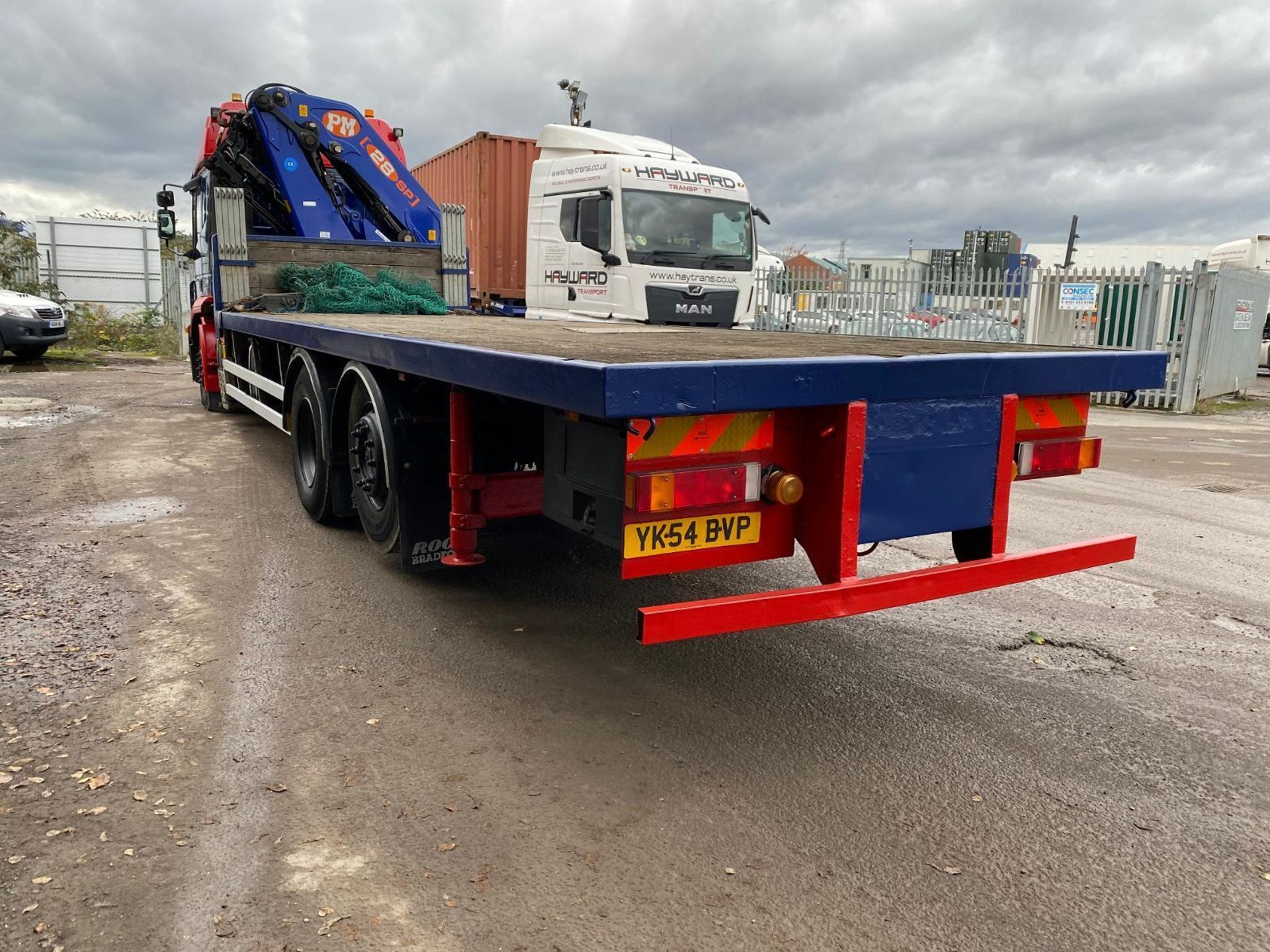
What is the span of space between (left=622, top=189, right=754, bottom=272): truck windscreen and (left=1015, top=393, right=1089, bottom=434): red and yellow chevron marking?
6.81 metres

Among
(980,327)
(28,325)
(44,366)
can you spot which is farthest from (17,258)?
(980,327)

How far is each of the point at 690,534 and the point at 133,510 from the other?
16.4 ft

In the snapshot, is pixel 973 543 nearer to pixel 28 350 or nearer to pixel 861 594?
pixel 861 594

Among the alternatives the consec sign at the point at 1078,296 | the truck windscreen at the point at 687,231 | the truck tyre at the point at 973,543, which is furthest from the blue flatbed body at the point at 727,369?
the consec sign at the point at 1078,296

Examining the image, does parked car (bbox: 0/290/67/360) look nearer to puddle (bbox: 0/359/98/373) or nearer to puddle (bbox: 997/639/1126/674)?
puddle (bbox: 0/359/98/373)

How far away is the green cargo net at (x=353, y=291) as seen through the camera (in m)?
8.20

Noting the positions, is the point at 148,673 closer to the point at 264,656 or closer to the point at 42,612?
the point at 264,656

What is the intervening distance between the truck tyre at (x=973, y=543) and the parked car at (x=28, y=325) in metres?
17.9

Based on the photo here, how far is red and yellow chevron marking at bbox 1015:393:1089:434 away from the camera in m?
3.58

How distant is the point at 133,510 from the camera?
643 cm

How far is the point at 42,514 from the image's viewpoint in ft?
20.6

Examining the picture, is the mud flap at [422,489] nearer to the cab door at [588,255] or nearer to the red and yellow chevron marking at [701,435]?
the red and yellow chevron marking at [701,435]

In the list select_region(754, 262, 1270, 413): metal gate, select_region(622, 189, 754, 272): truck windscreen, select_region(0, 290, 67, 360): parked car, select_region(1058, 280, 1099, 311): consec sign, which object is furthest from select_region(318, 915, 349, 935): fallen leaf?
select_region(0, 290, 67, 360): parked car

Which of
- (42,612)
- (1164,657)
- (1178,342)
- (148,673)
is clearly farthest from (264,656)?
(1178,342)
